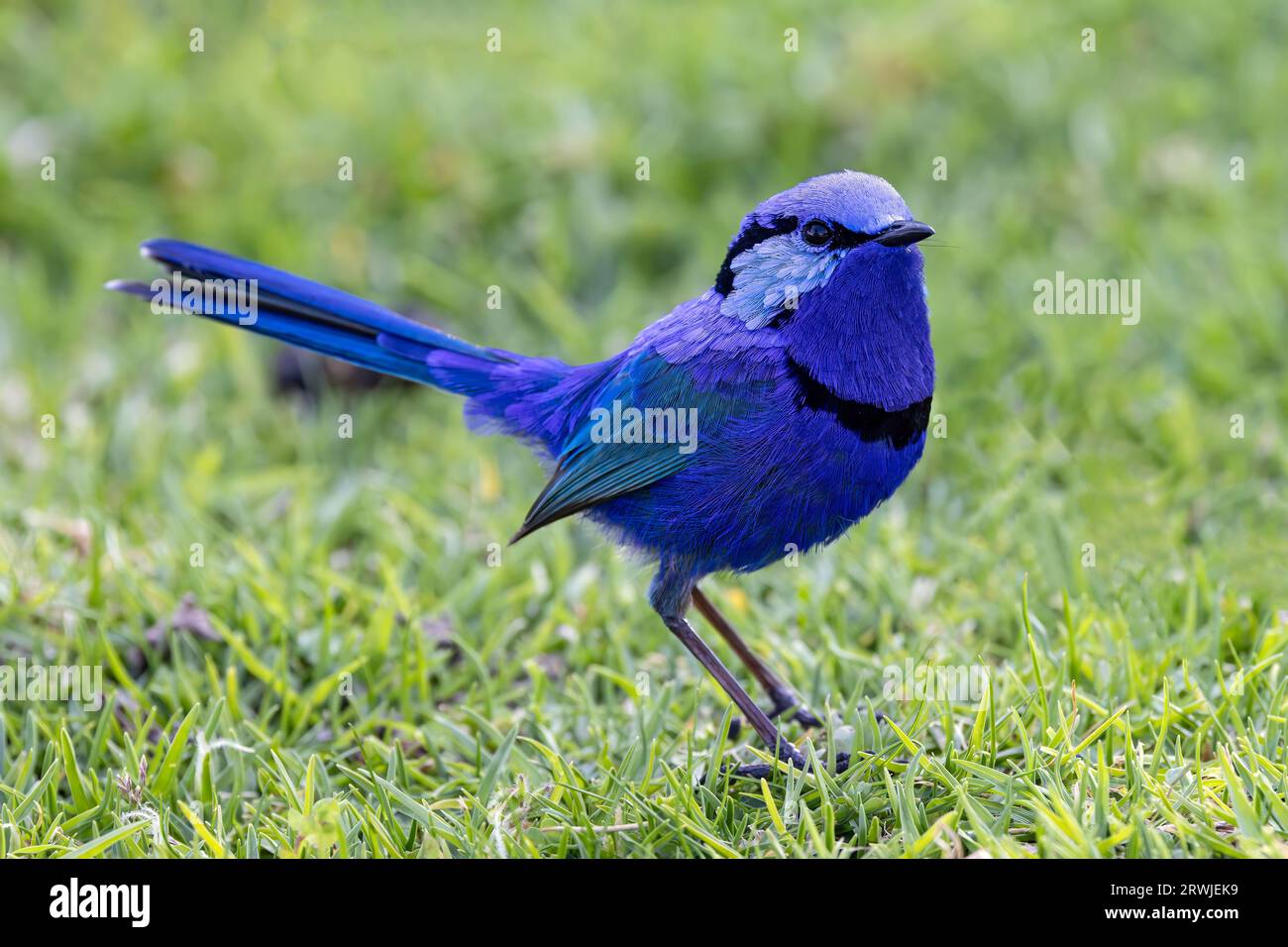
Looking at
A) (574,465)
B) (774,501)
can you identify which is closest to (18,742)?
(574,465)

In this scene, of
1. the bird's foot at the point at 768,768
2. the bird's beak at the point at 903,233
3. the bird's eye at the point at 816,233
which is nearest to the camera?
the bird's beak at the point at 903,233

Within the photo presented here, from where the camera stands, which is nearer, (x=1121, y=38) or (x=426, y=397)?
(x=426, y=397)

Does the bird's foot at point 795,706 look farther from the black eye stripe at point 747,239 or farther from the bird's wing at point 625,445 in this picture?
the black eye stripe at point 747,239

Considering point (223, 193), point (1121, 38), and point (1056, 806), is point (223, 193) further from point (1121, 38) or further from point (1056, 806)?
point (1056, 806)

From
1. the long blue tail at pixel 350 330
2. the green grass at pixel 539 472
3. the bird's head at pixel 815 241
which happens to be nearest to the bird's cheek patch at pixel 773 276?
the bird's head at pixel 815 241

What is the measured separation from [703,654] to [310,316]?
4.90 ft

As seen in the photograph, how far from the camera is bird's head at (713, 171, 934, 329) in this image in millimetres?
3326

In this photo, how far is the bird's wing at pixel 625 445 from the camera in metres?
3.57

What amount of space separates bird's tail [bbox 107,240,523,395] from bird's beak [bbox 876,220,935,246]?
1241 mm

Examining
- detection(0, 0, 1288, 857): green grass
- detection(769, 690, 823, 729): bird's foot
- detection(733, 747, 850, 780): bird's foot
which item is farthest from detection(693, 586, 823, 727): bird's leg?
detection(733, 747, 850, 780): bird's foot

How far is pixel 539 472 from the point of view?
532cm

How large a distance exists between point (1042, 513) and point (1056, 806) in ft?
5.43

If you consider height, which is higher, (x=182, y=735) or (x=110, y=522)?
(x=110, y=522)

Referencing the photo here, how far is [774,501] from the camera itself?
3.45m
